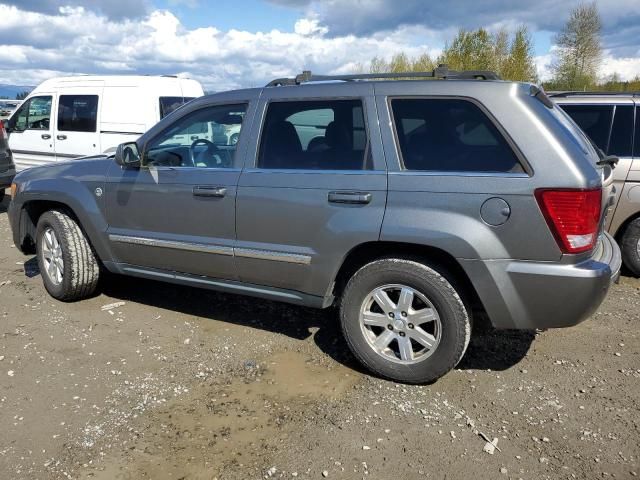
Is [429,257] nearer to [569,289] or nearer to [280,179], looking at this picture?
[569,289]

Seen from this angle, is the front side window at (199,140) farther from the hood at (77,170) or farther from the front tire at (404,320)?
the front tire at (404,320)

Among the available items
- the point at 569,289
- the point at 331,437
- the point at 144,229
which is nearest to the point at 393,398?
the point at 331,437

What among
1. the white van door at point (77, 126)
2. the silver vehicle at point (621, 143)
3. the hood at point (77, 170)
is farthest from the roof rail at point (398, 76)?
the white van door at point (77, 126)

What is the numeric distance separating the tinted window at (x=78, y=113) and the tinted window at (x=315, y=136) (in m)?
6.11

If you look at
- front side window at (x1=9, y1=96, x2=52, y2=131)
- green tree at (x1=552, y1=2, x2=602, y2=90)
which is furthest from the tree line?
front side window at (x1=9, y1=96, x2=52, y2=131)

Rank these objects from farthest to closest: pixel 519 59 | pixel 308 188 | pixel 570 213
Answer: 1. pixel 519 59
2. pixel 308 188
3. pixel 570 213

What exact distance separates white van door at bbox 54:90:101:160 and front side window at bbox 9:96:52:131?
352 mm

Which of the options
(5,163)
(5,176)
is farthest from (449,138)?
(5,163)

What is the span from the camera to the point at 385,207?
328cm

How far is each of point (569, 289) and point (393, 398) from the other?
1.19 m

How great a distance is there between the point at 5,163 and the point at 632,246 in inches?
362

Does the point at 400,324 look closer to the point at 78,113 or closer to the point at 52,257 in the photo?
the point at 52,257

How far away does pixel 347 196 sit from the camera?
11.0 feet

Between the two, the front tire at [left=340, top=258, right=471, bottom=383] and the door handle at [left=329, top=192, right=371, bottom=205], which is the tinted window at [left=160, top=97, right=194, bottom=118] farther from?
the front tire at [left=340, top=258, right=471, bottom=383]
